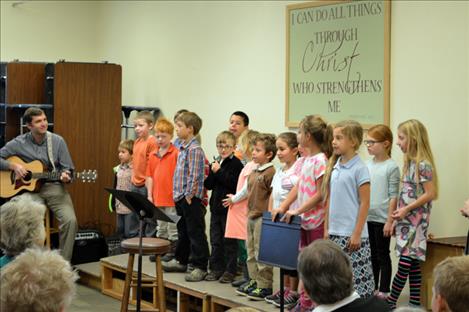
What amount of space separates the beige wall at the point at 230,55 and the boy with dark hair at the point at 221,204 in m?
1.13

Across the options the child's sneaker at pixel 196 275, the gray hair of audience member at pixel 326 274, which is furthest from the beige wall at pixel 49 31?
the gray hair of audience member at pixel 326 274

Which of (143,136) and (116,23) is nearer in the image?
(143,136)

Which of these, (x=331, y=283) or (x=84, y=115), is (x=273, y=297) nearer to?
(x=331, y=283)

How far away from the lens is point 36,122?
6777 millimetres

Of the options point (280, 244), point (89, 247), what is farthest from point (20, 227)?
point (89, 247)

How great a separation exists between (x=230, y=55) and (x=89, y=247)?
2.41m

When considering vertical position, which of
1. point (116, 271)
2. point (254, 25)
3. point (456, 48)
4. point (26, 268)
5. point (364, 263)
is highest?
point (254, 25)

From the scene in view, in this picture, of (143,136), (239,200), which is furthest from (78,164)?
(239,200)

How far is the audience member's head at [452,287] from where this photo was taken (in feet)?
7.66

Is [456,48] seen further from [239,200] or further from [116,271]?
[116,271]

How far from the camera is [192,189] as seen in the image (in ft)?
19.2

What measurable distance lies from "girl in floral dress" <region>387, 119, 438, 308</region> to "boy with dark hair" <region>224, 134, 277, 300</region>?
90 cm

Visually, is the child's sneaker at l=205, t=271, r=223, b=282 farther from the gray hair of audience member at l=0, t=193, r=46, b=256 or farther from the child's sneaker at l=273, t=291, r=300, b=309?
the gray hair of audience member at l=0, t=193, r=46, b=256

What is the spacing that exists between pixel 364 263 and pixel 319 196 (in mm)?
504
